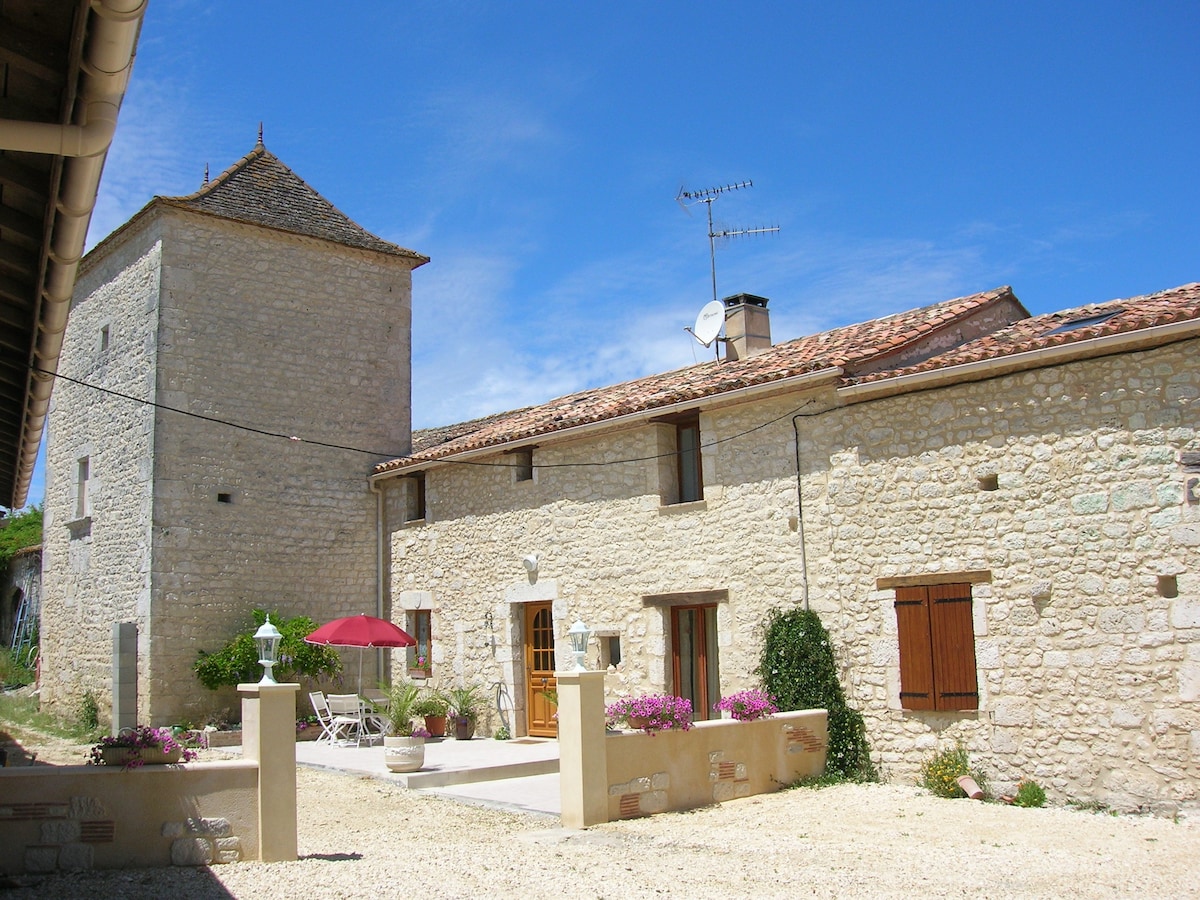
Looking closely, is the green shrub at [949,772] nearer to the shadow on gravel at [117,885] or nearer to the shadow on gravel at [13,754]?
the shadow on gravel at [117,885]

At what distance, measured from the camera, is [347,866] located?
712cm

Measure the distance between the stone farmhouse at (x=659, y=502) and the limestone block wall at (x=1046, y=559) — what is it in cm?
3

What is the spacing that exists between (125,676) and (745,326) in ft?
31.9

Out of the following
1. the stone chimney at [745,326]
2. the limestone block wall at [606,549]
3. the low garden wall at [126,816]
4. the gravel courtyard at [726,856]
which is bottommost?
the gravel courtyard at [726,856]

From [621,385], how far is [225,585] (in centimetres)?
638

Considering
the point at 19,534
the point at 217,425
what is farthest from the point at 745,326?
the point at 19,534

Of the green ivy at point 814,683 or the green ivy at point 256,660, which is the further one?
the green ivy at point 256,660

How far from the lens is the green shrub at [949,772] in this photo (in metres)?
9.62

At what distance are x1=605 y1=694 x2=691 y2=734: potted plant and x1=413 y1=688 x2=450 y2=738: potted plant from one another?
564 cm

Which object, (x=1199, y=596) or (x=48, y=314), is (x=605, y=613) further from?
(x=48, y=314)

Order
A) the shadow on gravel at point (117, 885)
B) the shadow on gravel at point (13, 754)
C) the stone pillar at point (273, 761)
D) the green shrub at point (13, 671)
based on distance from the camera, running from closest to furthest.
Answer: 1. the shadow on gravel at point (117, 885)
2. the stone pillar at point (273, 761)
3. the shadow on gravel at point (13, 754)
4. the green shrub at point (13, 671)

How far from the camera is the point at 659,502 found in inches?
502

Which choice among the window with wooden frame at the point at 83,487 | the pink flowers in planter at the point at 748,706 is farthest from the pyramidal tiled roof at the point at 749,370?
the window with wooden frame at the point at 83,487

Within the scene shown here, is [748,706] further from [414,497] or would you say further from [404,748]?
[414,497]
